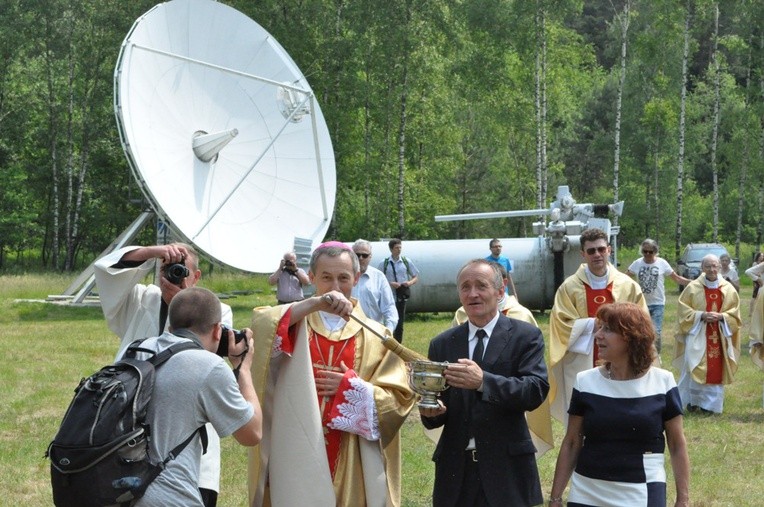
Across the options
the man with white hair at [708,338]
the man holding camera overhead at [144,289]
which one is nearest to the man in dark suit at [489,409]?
the man holding camera overhead at [144,289]

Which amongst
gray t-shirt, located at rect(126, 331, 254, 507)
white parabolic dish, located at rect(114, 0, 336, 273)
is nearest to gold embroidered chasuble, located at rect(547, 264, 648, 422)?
gray t-shirt, located at rect(126, 331, 254, 507)

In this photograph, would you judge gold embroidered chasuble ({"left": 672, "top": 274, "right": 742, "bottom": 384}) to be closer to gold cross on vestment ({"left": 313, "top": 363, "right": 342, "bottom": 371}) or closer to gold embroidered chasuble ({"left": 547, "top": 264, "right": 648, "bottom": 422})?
gold embroidered chasuble ({"left": 547, "top": 264, "right": 648, "bottom": 422})

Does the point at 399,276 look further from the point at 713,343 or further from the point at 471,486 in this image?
the point at 471,486

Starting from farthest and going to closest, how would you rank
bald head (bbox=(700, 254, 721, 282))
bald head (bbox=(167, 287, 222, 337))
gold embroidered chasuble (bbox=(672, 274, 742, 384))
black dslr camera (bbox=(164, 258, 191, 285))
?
1. gold embroidered chasuble (bbox=(672, 274, 742, 384))
2. bald head (bbox=(700, 254, 721, 282))
3. black dslr camera (bbox=(164, 258, 191, 285))
4. bald head (bbox=(167, 287, 222, 337))

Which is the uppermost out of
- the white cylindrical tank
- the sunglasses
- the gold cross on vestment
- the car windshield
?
the sunglasses

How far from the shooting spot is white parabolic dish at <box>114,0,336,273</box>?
64.4 ft

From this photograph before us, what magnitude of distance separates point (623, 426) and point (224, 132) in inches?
661

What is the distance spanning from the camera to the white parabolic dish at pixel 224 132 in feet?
64.4

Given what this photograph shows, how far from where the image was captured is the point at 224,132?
68.3 feet

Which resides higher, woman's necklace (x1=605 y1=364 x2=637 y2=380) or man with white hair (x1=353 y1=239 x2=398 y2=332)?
woman's necklace (x1=605 y1=364 x2=637 y2=380)

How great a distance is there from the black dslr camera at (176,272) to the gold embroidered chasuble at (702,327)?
8680mm

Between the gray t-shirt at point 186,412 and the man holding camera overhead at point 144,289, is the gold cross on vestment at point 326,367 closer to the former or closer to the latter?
the man holding camera overhead at point 144,289

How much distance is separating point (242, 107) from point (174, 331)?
18.5 metres

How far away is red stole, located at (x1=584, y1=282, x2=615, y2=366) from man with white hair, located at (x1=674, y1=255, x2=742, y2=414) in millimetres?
4504
